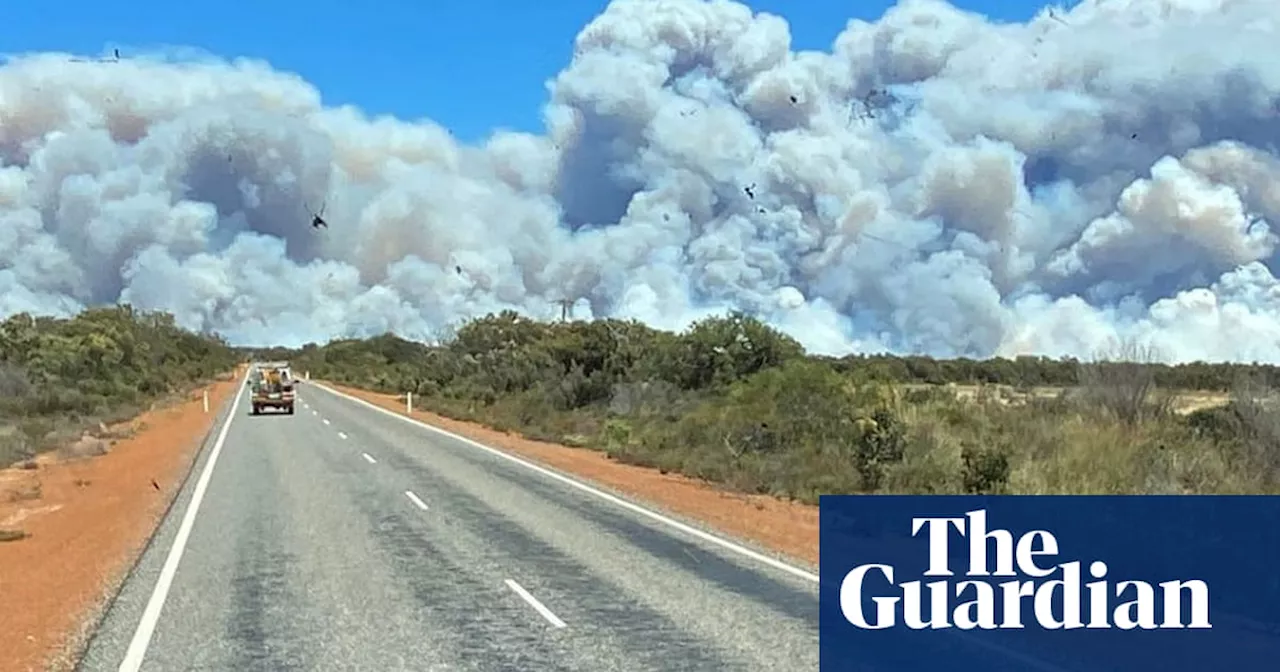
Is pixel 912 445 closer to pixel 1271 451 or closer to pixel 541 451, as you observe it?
pixel 1271 451

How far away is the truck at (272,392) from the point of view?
51875mm

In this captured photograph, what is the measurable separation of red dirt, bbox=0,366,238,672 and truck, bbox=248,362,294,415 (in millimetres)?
15728

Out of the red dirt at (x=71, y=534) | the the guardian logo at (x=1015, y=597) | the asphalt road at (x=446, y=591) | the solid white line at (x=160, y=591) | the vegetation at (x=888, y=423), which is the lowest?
the red dirt at (x=71, y=534)

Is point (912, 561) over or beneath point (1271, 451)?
beneath

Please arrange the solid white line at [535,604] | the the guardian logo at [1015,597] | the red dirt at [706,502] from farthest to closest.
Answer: the red dirt at [706,502] < the the guardian logo at [1015,597] < the solid white line at [535,604]

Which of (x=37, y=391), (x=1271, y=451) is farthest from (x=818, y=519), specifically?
(x=37, y=391)

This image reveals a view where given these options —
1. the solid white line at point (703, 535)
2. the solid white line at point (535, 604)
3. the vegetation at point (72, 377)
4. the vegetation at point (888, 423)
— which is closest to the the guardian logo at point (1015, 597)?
the solid white line at point (703, 535)

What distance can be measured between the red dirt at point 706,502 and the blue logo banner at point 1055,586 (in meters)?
0.41

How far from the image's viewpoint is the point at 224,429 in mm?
41000

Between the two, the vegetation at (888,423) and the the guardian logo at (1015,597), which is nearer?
the the guardian logo at (1015,597)

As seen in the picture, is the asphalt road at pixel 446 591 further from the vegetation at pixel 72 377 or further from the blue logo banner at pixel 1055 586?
the vegetation at pixel 72 377

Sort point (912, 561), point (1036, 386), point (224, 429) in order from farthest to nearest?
point (224, 429), point (1036, 386), point (912, 561)

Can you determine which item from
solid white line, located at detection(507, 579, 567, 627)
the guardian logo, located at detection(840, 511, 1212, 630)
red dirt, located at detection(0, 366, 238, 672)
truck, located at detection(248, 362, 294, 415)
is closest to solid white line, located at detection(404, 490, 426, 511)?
red dirt, located at detection(0, 366, 238, 672)

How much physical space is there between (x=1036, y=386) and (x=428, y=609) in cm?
2614
